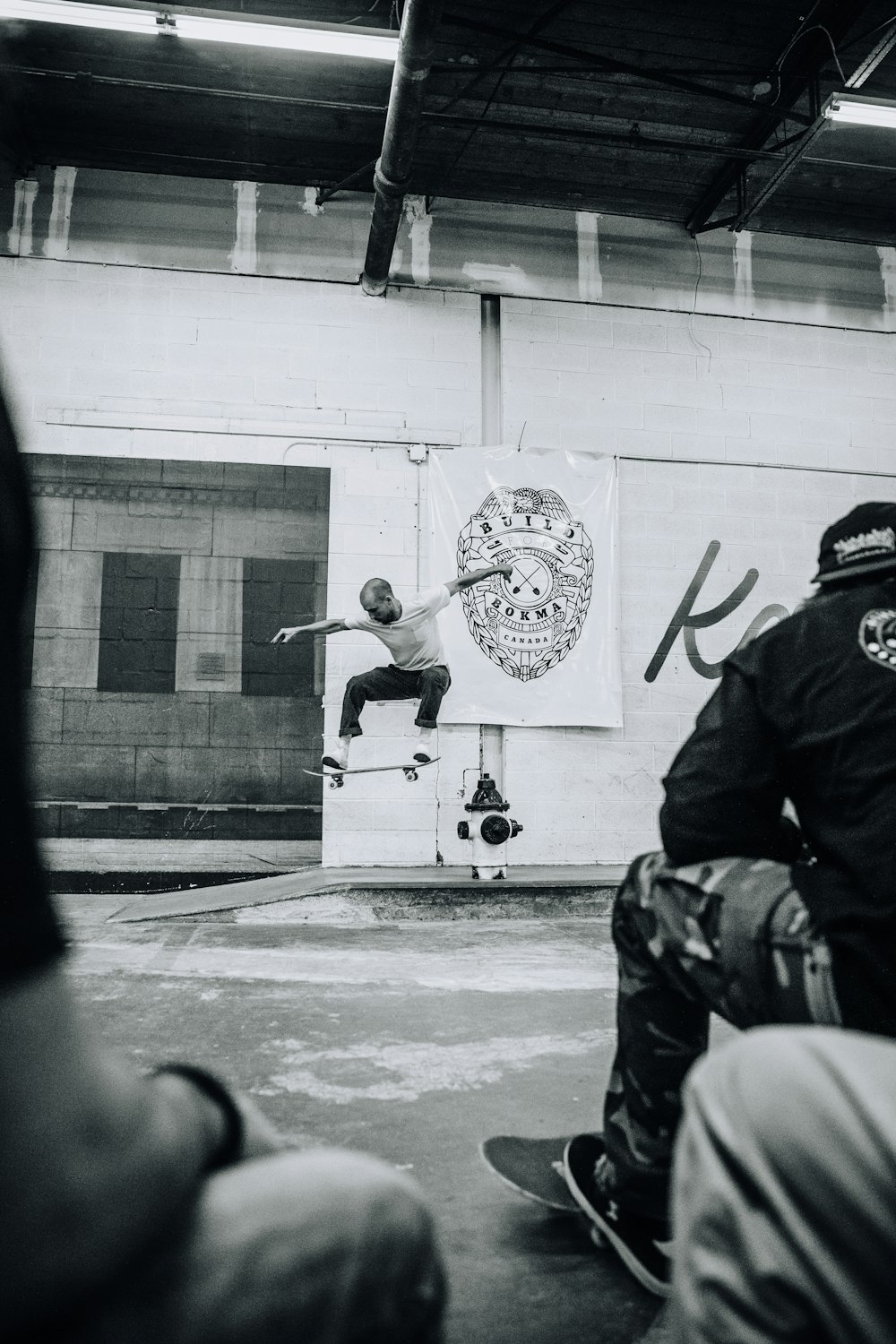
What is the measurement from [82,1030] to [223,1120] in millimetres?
123

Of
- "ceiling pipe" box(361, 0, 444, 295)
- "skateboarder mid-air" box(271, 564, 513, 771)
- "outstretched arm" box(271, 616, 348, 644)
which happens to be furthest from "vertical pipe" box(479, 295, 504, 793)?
"outstretched arm" box(271, 616, 348, 644)

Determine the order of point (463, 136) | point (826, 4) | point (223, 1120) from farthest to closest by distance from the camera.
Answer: point (463, 136) → point (826, 4) → point (223, 1120)

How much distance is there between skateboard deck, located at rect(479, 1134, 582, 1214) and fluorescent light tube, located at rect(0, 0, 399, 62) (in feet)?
16.9

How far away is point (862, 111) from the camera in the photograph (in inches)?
202

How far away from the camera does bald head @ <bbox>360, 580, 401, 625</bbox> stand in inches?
226

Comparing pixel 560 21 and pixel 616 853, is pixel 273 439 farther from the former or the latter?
pixel 616 853

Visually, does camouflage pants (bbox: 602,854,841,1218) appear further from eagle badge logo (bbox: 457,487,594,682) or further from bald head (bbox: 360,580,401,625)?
eagle badge logo (bbox: 457,487,594,682)

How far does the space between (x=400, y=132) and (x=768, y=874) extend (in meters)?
5.04

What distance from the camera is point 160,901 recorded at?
5.28 metres

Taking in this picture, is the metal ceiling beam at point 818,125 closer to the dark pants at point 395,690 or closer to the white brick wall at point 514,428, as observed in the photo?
the white brick wall at point 514,428

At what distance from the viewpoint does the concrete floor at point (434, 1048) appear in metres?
1.32

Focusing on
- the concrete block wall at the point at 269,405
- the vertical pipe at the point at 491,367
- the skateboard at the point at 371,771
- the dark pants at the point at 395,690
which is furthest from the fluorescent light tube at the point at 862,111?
the skateboard at the point at 371,771

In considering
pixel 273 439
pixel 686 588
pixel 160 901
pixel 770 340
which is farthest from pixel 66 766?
pixel 770 340

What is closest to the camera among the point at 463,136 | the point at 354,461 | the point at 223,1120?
the point at 223,1120
